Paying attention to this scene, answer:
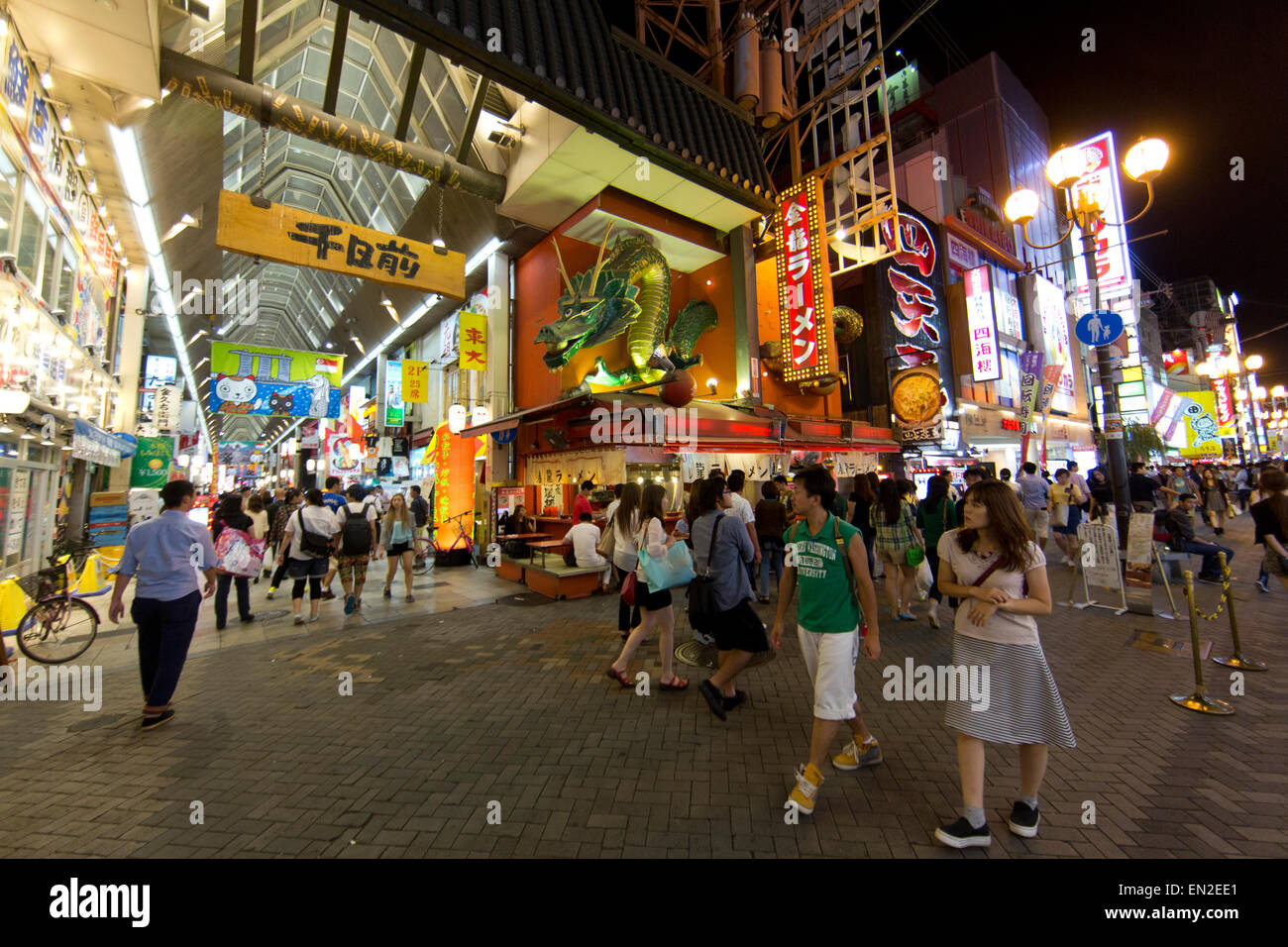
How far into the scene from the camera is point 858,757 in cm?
336

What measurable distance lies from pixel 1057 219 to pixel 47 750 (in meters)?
43.3

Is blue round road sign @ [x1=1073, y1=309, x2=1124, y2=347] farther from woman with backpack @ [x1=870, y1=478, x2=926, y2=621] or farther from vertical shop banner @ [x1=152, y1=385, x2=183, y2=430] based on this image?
vertical shop banner @ [x1=152, y1=385, x2=183, y2=430]

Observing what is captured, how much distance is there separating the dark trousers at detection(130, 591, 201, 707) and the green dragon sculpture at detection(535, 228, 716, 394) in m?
8.68

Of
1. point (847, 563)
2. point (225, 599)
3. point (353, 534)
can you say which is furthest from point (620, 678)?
point (225, 599)

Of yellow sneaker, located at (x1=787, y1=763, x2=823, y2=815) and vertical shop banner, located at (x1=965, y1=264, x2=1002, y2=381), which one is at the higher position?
vertical shop banner, located at (x1=965, y1=264, x2=1002, y2=381)

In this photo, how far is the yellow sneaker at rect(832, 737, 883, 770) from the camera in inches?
131

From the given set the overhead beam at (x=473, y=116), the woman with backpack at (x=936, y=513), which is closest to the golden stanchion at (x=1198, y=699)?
the woman with backpack at (x=936, y=513)

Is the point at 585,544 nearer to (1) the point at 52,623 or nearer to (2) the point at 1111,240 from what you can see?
(1) the point at 52,623

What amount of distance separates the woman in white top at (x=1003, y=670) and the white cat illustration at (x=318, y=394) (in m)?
19.0

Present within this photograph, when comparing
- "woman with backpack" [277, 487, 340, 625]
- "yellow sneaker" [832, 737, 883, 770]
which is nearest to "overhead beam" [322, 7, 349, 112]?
"woman with backpack" [277, 487, 340, 625]

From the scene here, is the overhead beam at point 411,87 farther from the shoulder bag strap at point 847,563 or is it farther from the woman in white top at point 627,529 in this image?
the shoulder bag strap at point 847,563

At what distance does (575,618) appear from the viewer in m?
7.38
